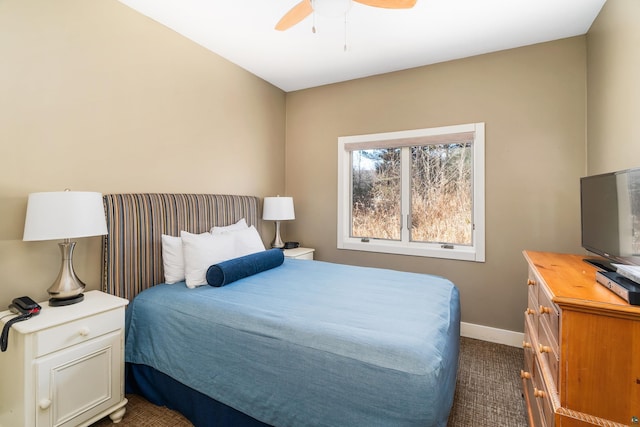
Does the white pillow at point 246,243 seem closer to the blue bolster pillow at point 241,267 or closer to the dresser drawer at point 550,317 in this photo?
the blue bolster pillow at point 241,267

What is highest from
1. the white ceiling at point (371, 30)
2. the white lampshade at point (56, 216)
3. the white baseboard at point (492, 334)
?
the white ceiling at point (371, 30)

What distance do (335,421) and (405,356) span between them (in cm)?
41

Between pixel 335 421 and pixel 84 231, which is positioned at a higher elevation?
pixel 84 231

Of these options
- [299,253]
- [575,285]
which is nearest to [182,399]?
[299,253]

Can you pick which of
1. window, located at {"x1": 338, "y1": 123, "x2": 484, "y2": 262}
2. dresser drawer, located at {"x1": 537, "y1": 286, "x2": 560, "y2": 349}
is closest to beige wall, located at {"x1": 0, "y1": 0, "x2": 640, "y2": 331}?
window, located at {"x1": 338, "y1": 123, "x2": 484, "y2": 262}

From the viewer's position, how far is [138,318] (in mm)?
1954

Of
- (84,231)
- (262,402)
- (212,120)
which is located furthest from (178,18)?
(262,402)

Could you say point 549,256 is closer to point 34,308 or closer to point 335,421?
point 335,421

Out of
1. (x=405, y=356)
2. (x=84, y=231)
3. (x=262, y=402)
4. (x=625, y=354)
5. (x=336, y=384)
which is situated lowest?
(x=262, y=402)

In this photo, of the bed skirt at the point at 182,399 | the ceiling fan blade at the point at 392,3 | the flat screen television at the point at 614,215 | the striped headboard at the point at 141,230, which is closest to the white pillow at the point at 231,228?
the striped headboard at the point at 141,230

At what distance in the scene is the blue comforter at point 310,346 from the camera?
1.19 meters

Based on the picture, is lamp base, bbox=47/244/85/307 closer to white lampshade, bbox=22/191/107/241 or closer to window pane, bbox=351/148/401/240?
white lampshade, bbox=22/191/107/241

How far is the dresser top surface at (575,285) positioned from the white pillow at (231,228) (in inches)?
91.8

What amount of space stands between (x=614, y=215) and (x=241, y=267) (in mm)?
2236
